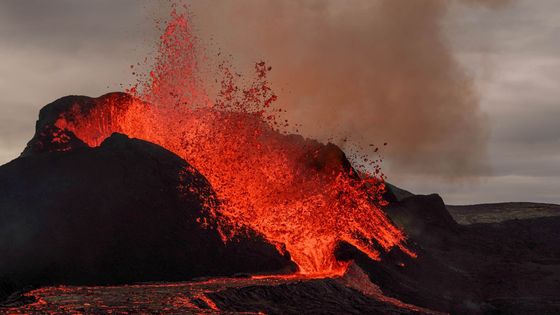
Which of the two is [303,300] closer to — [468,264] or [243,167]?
[243,167]

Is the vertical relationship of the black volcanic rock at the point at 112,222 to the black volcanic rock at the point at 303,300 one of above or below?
above

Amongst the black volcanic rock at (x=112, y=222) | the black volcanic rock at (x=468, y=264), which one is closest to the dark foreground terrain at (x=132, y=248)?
the black volcanic rock at (x=112, y=222)

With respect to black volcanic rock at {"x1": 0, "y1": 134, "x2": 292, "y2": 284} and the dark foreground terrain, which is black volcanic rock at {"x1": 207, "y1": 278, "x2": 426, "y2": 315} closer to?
the dark foreground terrain

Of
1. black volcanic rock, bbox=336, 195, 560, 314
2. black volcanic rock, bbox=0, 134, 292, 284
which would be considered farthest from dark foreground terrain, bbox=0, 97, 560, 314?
black volcanic rock, bbox=336, 195, 560, 314

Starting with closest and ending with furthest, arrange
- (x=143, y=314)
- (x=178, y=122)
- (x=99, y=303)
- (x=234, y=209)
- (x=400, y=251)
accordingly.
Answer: (x=143, y=314) → (x=99, y=303) → (x=234, y=209) → (x=178, y=122) → (x=400, y=251)

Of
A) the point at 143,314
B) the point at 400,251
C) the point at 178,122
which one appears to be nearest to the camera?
the point at 143,314

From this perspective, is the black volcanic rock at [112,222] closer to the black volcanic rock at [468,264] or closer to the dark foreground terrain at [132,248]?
the dark foreground terrain at [132,248]

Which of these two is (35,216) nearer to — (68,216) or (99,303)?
(68,216)

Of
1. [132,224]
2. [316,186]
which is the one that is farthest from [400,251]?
[132,224]
